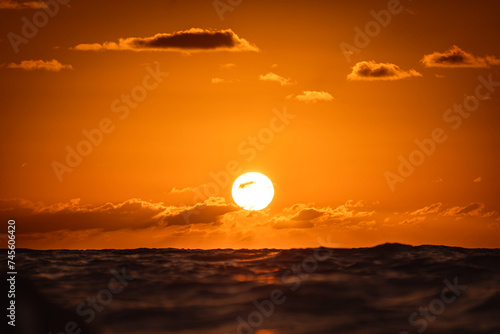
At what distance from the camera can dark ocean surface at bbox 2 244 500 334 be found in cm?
1756

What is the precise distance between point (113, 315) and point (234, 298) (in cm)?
470

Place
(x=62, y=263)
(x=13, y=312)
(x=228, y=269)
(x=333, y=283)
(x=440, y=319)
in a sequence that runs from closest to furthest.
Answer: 1. (x=440, y=319)
2. (x=13, y=312)
3. (x=333, y=283)
4. (x=228, y=269)
5. (x=62, y=263)

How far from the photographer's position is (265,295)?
2158 centimetres

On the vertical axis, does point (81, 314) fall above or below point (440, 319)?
above

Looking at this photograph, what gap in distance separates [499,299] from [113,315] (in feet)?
45.2

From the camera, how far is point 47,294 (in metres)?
21.3

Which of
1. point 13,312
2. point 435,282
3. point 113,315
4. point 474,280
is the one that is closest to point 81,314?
point 113,315

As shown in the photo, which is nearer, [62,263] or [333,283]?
[333,283]

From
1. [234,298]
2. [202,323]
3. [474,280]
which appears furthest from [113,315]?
[474,280]

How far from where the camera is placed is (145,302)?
20.5 metres

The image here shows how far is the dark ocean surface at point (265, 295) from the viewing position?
17.6m

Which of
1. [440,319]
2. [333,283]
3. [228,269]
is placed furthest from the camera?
[228,269]

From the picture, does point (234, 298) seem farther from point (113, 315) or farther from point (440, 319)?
point (440, 319)

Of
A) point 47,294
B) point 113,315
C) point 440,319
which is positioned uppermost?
point 47,294
